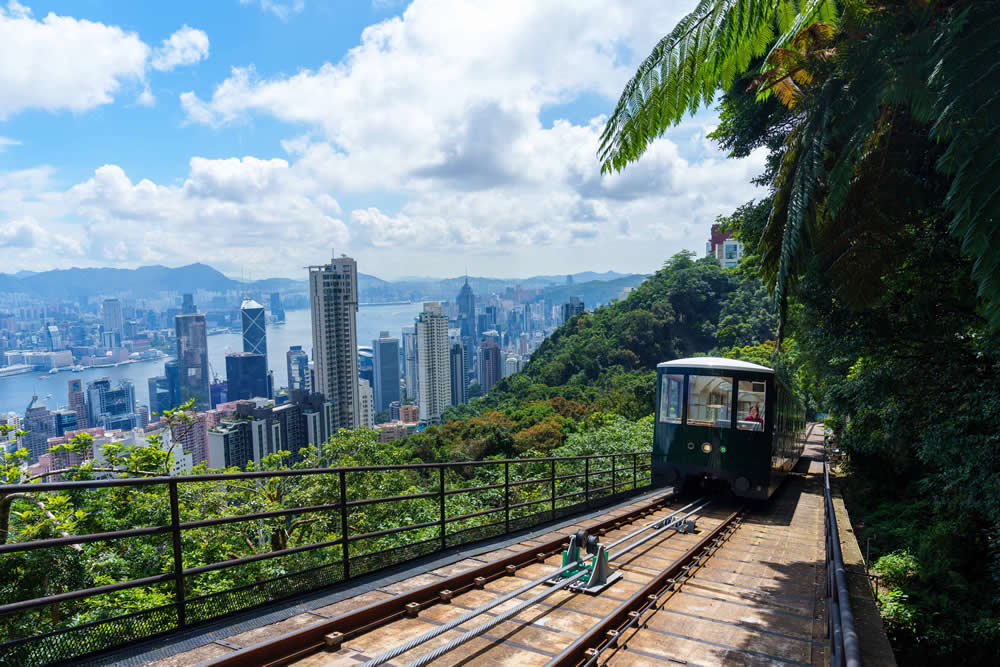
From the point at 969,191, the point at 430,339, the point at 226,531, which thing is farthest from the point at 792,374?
the point at 430,339

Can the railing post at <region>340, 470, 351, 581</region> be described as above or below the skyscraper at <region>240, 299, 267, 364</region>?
above

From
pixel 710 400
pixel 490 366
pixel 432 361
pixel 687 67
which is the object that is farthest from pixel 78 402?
pixel 687 67

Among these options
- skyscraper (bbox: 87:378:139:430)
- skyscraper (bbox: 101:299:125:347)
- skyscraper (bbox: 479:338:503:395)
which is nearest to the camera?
skyscraper (bbox: 87:378:139:430)

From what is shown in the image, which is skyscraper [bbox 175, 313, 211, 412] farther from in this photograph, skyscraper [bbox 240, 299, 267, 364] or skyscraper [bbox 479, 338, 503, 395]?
skyscraper [bbox 479, 338, 503, 395]

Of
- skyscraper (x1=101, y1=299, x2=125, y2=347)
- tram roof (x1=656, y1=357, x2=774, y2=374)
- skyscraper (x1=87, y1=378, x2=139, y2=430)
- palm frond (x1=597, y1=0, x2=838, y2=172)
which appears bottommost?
skyscraper (x1=87, y1=378, x2=139, y2=430)

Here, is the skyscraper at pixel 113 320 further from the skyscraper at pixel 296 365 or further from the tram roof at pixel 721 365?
the tram roof at pixel 721 365

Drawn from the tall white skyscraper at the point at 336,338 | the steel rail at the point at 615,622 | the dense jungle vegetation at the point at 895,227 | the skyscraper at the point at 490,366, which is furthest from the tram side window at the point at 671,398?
the skyscraper at the point at 490,366

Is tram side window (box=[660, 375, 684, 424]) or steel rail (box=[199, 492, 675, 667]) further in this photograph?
tram side window (box=[660, 375, 684, 424])

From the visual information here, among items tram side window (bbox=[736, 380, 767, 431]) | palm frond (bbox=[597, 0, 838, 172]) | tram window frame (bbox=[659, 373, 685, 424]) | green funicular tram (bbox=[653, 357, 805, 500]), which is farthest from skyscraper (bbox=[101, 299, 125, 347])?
palm frond (bbox=[597, 0, 838, 172])
